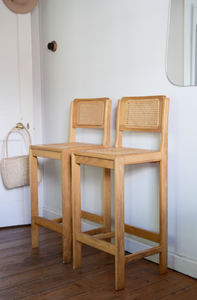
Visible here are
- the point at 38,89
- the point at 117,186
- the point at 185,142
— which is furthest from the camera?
the point at 38,89

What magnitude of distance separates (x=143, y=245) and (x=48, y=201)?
1111 millimetres

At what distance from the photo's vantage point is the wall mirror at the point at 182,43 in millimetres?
1674

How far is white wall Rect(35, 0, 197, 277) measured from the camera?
5.83 feet

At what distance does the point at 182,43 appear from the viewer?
1.73 metres

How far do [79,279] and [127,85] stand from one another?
3.84 feet

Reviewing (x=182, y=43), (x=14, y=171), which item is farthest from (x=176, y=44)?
(x=14, y=171)

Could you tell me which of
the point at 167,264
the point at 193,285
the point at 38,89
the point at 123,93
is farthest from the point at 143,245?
the point at 38,89

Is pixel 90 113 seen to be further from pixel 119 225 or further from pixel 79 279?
pixel 79 279

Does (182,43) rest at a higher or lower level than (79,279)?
higher

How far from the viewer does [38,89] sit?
2805mm

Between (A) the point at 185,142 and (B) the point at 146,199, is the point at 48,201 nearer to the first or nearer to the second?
(B) the point at 146,199

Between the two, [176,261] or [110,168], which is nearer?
[110,168]

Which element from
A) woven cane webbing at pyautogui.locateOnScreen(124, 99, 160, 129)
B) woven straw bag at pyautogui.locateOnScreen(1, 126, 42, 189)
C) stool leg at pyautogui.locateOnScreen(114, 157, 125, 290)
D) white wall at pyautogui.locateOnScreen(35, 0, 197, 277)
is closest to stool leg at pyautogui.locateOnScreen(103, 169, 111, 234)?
white wall at pyautogui.locateOnScreen(35, 0, 197, 277)

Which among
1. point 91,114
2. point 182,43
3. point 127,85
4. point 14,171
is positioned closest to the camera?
point 182,43
